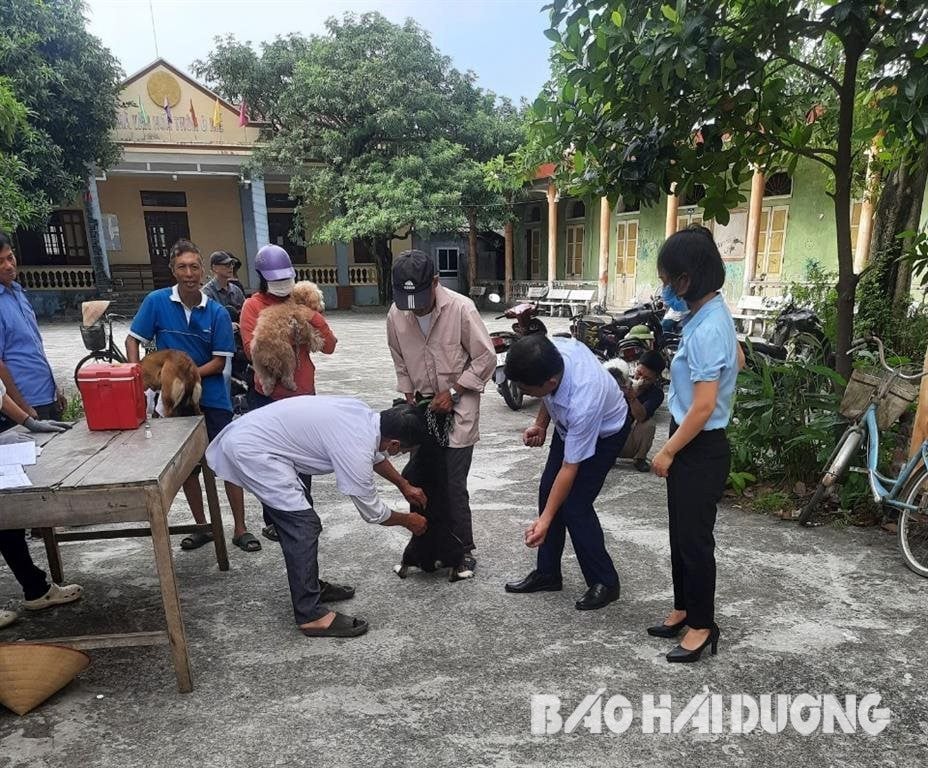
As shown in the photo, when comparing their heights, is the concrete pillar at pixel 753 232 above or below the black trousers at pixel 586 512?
above

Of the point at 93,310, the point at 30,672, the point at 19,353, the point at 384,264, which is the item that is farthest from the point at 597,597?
the point at 384,264

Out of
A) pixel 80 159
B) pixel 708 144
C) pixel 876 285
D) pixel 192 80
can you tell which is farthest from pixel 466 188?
pixel 708 144

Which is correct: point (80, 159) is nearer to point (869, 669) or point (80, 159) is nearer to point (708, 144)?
point (708, 144)

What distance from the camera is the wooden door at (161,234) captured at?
62.6ft

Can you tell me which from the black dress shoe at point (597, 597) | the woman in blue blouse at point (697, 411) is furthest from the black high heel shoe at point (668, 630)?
the black dress shoe at point (597, 597)

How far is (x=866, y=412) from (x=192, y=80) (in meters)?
18.1

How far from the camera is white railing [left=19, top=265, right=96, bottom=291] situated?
17.4 m

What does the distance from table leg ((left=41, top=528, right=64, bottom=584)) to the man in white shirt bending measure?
43.1 inches

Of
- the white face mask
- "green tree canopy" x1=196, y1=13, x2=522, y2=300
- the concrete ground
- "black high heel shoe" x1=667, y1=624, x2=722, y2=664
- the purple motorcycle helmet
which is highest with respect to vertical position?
"green tree canopy" x1=196, y1=13, x2=522, y2=300

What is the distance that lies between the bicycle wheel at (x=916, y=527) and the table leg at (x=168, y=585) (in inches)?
136

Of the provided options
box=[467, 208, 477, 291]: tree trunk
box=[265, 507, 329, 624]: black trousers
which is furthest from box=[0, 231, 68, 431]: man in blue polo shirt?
box=[467, 208, 477, 291]: tree trunk

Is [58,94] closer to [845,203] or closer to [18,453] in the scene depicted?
[18,453]

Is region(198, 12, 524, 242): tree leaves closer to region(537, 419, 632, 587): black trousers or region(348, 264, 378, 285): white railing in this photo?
region(348, 264, 378, 285): white railing

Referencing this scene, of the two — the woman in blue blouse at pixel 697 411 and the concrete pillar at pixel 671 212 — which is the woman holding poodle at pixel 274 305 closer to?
the woman in blue blouse at pixel 697 411
